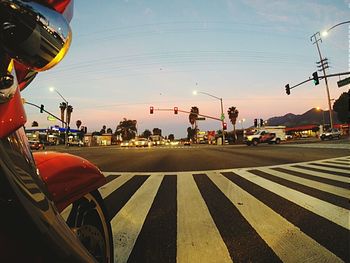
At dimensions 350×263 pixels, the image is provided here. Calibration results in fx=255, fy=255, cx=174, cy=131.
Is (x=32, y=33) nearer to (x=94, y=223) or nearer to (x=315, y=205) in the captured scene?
(x=94, y=223)

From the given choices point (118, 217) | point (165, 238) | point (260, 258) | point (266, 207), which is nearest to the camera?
point (260, 258)

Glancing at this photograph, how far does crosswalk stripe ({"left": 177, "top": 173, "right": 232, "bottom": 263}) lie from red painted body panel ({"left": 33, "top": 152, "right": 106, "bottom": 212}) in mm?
1166

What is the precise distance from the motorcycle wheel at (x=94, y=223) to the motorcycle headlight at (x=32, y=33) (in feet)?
4.29

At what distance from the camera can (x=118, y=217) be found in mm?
3605

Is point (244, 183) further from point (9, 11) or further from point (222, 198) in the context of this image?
point (9, 11)

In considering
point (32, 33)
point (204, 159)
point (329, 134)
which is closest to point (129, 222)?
point (32, 33)

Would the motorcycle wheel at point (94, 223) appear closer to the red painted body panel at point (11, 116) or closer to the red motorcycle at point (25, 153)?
the red motorcycle at point (25, 153)

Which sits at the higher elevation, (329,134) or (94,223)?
(329,134)

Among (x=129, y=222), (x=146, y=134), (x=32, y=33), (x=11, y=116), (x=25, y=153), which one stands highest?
(x=146, y=134)

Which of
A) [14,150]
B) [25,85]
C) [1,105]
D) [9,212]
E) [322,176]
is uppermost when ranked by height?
[25,85]

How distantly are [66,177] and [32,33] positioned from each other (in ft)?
3.33

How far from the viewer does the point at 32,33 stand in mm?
827

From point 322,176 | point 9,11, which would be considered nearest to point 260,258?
point 9,11

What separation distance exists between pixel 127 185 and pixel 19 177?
557cm
